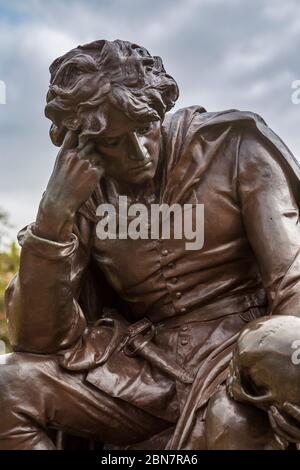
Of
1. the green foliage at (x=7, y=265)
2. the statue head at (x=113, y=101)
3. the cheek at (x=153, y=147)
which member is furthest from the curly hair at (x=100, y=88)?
the green foliage at (x=7, y=265)

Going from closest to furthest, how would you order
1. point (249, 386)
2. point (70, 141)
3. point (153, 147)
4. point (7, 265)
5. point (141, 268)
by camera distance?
1. point (249, 386)
2. point (70, 141)
3. point (153, 147)
4. point (141, 268)
5. point (7, 265)

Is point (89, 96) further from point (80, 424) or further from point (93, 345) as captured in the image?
point (80, 424)

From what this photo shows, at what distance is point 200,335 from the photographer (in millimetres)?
3539

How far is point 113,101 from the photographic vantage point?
10.6ft

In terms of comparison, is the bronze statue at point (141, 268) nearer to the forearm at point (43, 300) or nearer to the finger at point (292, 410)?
the forearm at point (43, 300)

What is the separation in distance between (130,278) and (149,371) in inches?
15.8

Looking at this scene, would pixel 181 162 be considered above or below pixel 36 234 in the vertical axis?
above

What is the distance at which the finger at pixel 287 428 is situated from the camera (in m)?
2.72

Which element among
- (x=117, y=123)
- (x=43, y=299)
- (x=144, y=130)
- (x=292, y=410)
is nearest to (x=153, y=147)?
(x=144, y=130)

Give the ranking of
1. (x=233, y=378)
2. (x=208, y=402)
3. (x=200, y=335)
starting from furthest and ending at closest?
(x=200, y=335) → (x=208, y=402) → (x=233, y=378)

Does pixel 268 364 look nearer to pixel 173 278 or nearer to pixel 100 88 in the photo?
pixel 173 278

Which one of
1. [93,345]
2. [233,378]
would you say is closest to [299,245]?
[233,378]

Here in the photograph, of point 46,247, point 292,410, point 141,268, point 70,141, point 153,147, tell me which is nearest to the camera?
point 292,410

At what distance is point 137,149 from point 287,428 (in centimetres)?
125
